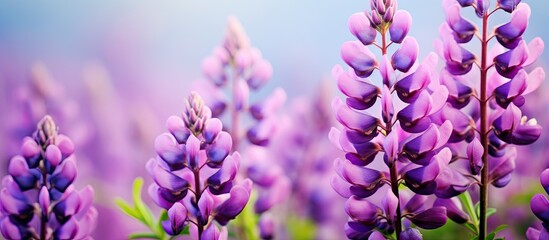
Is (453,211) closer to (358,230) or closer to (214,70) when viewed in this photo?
(358,230)

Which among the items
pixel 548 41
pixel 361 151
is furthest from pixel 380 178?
pixel 548 41

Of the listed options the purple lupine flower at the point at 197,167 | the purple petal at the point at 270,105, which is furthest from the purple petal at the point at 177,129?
the purple petal at the point at 270,105

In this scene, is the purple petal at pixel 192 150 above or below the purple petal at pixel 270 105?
above

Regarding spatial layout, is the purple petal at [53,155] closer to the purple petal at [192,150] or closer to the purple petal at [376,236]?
the purple petal at [192,150]

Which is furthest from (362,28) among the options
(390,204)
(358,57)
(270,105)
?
(270,105)

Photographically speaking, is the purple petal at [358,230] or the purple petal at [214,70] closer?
the purple petal at [358,230]

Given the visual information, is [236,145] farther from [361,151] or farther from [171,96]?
[171,96]
